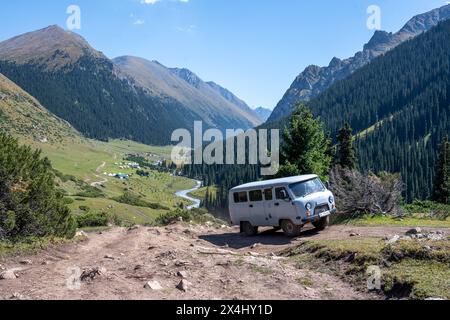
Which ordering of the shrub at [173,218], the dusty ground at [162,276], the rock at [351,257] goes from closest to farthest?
the dusty ground at [162,276] < the rock at [351,257] < the shrub at [173,218]

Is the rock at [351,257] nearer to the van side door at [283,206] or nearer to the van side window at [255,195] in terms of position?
the van side door at [283,206]

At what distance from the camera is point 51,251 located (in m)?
15.6

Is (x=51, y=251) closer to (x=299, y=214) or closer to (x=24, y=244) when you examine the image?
(x=24, y=244)

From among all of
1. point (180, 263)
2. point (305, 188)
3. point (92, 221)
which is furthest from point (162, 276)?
point (92, 221)

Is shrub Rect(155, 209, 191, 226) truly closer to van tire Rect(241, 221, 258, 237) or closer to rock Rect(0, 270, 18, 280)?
van tire Rect(241, 221, 258, 237)

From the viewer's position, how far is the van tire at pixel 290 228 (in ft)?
63.3

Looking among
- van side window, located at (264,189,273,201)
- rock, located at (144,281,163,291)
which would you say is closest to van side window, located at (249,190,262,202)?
van side window, located at (264,189,273,201)

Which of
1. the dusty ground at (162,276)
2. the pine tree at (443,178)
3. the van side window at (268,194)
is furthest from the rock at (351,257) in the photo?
the pine tree at (443,178)

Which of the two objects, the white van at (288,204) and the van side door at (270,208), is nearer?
the white van at (288,204)

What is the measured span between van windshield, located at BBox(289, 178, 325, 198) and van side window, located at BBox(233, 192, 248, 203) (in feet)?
10.7

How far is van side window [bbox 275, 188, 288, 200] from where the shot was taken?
62.8 feet

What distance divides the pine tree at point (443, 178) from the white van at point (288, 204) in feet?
124

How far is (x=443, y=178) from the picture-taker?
51.0m
